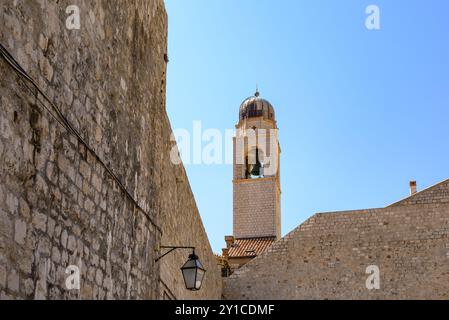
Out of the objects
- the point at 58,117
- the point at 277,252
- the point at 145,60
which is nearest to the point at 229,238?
the point at 277,252

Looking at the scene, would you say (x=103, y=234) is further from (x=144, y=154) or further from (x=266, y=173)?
(x=266, y=173)

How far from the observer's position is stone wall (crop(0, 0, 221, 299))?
401 cm

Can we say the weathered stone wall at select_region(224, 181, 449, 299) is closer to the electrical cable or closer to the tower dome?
the electrical cable

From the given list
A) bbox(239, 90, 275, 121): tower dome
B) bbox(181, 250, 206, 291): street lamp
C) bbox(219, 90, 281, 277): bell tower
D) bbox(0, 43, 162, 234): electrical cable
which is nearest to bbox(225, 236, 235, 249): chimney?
bbox(219, 90, 281, 277): bell tower

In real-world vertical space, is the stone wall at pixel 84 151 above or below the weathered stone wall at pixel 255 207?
below

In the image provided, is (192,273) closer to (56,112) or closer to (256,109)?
(56,112)

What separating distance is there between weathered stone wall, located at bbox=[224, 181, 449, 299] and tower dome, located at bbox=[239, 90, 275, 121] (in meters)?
17.9

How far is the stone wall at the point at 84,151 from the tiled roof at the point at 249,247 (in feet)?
78.9

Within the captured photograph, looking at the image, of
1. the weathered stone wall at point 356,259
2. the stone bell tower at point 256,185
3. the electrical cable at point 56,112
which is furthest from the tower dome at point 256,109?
the electrical cable at point 56,112

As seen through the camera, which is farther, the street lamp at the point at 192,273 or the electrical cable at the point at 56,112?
the street lamp at the point at 192,273

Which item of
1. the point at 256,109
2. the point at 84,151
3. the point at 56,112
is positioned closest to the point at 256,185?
the point at 256,109

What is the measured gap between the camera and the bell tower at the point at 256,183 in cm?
3400

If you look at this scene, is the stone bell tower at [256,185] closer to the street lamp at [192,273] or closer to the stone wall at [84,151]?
the street lamp at [192,273]
